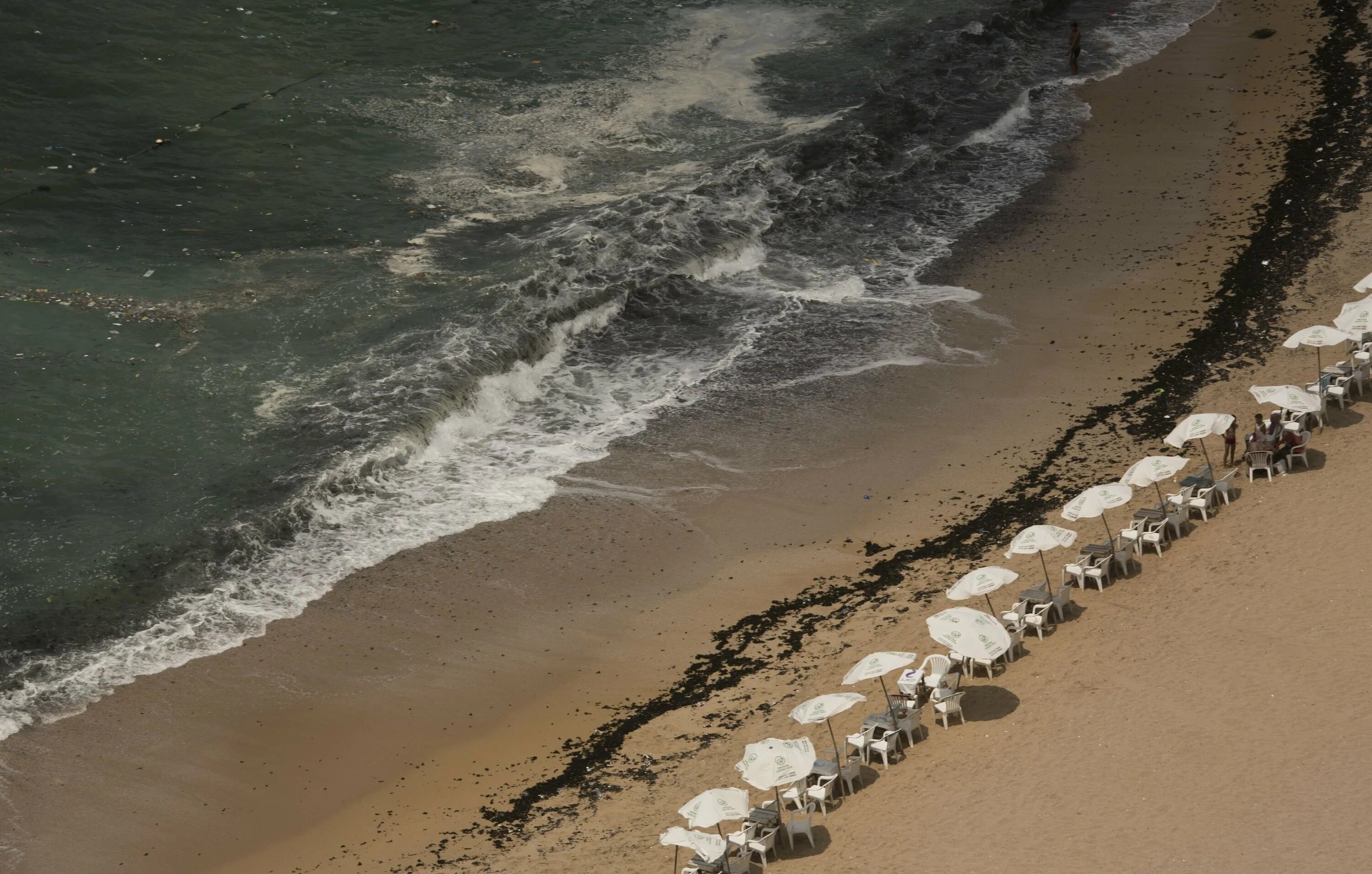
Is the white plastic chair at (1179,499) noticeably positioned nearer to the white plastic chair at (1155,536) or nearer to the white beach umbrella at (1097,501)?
the white plastic chair at (1155,536)

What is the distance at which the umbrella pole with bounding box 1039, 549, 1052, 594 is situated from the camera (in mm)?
18812

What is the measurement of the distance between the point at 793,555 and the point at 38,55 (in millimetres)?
26507

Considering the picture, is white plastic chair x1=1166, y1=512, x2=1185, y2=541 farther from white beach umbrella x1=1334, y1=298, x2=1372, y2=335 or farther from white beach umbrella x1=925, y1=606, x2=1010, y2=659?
white beach umbrella x1=1334, y1=298, x2=1372, y2=335

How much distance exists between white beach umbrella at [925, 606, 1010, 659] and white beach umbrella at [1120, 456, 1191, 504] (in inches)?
141

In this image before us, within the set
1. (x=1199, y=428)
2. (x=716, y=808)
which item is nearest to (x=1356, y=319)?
(x=1199, y=428)

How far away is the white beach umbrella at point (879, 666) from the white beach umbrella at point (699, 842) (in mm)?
2657

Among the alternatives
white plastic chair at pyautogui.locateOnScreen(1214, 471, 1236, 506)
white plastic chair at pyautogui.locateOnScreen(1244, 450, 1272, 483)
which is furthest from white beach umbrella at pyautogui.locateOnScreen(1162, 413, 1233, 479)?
white plastic chair at pyautogui.locateOnScreen(1244, 450, 1272, 483)

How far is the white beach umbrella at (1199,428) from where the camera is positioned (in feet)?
66.1

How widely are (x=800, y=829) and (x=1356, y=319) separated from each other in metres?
12.8

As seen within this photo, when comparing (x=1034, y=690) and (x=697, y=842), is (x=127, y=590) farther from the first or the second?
(x=1034, y=690)

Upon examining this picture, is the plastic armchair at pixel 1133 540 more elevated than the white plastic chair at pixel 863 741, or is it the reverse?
the plastic armchair at pixel 1133 540

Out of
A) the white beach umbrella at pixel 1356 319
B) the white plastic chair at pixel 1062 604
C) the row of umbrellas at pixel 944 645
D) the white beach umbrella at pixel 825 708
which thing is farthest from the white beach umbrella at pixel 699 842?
the white beach umbrella at pixel 1356 319

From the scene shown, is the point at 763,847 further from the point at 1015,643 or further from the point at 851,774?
the point at 1015,643

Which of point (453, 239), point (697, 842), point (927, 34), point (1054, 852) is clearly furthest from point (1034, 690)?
point (927, 34)
